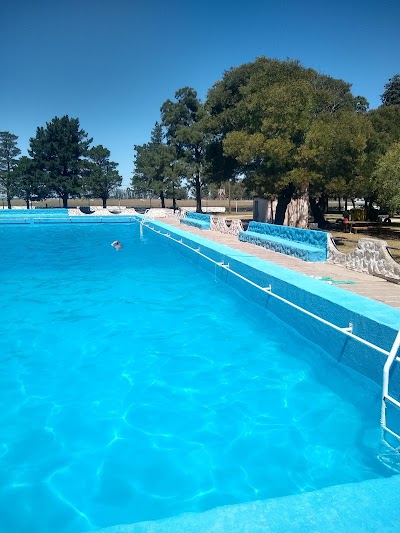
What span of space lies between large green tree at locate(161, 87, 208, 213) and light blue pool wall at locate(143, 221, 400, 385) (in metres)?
29.7

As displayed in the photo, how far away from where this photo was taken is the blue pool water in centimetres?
411

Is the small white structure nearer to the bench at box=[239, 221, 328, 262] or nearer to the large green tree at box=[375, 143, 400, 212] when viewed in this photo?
the bench at box=[239, 221, 328, 262]

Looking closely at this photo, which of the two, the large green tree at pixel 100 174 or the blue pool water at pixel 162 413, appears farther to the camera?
the large green tree at pixel 100 174

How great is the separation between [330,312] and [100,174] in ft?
151

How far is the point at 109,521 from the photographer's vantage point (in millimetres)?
3742

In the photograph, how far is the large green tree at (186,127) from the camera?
130ft

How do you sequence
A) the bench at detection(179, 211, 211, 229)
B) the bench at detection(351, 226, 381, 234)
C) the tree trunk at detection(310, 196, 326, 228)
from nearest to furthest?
the bench at detection(351, 226, 381, 234) < the bench at detection(179, 211, 211, 229) < the tree trunk at detection(310, 196, 326, 228)

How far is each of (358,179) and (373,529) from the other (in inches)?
702

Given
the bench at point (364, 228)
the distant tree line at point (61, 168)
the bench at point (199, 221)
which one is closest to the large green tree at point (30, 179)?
the distant tree line at point (61, 168)

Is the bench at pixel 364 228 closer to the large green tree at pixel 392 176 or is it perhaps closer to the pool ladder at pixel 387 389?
the large green tree at pixel 392 176

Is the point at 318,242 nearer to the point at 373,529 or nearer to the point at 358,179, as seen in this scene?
the point at 358,179

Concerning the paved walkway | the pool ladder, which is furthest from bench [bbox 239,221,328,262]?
the pool ladder

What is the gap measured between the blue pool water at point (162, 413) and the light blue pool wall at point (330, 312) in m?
0.26

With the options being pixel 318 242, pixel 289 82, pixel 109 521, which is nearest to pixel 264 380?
pixel 109 521
